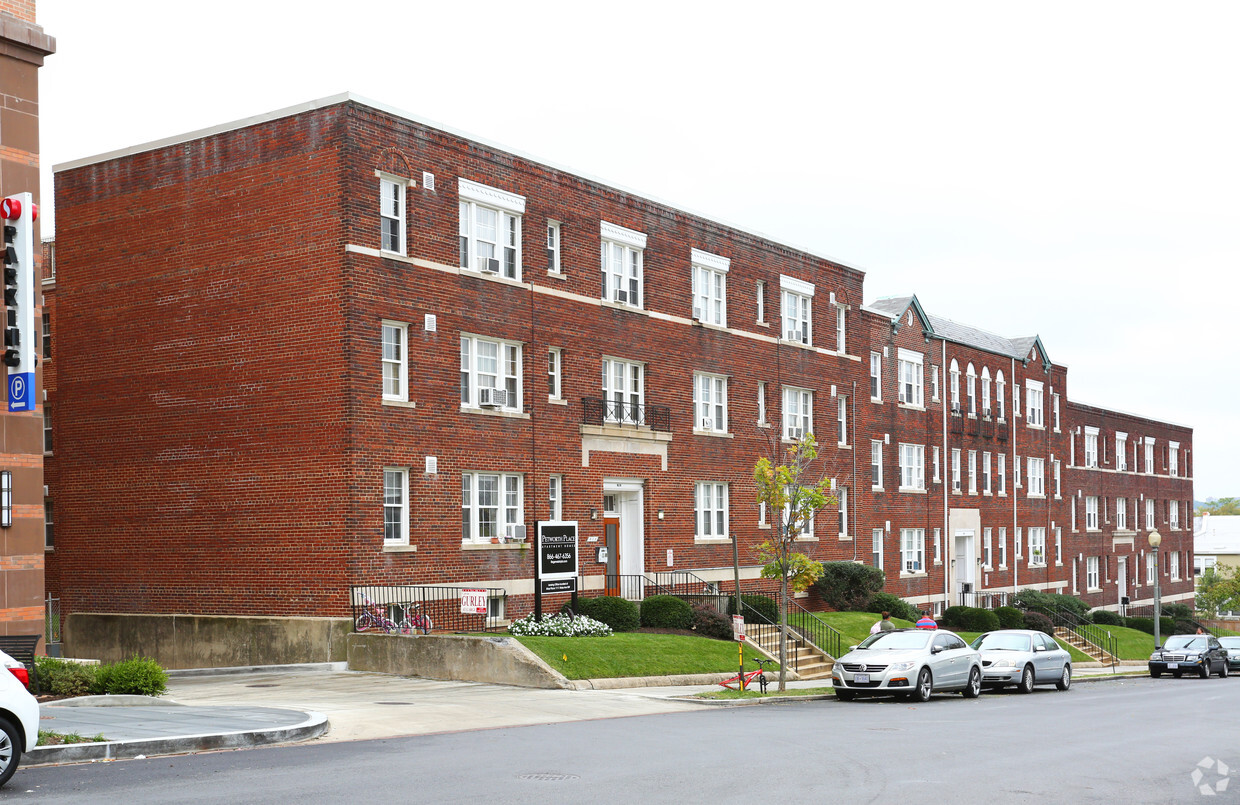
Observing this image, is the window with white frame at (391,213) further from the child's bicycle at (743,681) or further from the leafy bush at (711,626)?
the child's bicycle at (743,681)

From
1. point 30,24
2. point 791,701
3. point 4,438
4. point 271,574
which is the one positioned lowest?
point 791,701

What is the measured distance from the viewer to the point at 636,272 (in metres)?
36.3

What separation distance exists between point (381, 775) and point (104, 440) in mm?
20897

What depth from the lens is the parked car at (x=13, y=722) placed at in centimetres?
1162

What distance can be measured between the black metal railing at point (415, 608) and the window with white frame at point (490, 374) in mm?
4444

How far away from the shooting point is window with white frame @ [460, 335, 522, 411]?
1203 inches

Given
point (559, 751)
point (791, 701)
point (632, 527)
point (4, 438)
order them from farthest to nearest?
point (632, 527) < point (791, 701) < point (4, 438) < point (559, 751)

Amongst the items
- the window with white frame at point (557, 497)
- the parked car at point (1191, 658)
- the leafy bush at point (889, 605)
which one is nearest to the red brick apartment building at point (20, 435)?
the window with white frame at point (557, 497)

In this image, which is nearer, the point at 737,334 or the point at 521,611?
the point at 521,611

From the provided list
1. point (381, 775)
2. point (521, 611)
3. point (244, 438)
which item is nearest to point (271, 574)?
point (244, 438)

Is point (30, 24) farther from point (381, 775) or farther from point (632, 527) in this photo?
point (632, 527)

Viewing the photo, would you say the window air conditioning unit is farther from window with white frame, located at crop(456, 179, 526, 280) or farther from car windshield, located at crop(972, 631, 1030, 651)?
car windshield, located at crop(972, 631, 1030, 651)

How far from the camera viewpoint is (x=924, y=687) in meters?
25.0

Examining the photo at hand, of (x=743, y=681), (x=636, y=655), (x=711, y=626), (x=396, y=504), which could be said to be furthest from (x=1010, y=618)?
(x=396, y=504)
